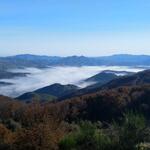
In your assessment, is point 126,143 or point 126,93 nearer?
point 126,143

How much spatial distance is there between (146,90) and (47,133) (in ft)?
173

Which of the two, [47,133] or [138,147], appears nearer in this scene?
[138,147]

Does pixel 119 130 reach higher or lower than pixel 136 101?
higher

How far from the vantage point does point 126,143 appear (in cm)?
1664

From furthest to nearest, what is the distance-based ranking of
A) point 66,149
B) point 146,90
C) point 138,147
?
point 146,90 < point 66,149 < point 138,147

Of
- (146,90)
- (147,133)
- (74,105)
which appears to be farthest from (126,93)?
(147,133)

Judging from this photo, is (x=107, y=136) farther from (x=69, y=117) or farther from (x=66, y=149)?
(x=69, y=117)

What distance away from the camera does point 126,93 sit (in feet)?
236

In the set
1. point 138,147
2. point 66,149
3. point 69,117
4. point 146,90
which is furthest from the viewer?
point 146,90

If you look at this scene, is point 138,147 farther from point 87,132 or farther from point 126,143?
point 87,132

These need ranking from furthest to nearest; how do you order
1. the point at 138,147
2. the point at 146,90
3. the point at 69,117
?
the point at 146,90
the point at 69,117
the point at 138,147

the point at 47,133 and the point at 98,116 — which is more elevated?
the point at 47,133

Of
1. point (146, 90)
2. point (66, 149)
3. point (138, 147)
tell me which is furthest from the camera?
point (146, 90)

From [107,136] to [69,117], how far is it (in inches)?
1832
